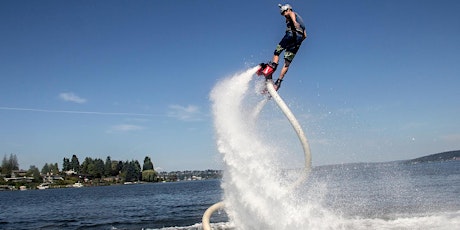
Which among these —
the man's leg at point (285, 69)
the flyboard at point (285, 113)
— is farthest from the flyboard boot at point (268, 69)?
the man's leg at point (285, 69)

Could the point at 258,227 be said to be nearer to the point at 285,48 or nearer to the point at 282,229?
the point at 282,229

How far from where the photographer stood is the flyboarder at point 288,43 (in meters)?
12.3

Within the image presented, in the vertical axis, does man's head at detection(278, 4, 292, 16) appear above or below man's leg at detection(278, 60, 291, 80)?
above

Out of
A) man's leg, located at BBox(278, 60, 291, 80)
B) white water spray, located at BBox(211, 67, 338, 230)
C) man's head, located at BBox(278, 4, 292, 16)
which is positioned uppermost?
man's head, located at BBox(278, 4, 292, 16)

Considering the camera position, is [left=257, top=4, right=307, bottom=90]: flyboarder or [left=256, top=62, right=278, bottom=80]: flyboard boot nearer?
[left=257, top=4, right=307, bottom=90]: flyboarder

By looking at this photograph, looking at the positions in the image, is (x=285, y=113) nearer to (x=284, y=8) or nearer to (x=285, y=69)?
(x=285, y=69)

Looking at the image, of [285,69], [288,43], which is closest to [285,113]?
[285,69]

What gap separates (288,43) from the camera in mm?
12664

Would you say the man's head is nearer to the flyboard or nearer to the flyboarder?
the flyboarder

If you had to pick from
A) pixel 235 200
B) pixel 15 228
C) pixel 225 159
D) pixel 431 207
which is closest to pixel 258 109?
pixel 225 159

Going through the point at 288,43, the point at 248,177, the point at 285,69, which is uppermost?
the point at 288,43

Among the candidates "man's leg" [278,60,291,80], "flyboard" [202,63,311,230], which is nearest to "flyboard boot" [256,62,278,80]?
"flyboard" [202,63,311,230]

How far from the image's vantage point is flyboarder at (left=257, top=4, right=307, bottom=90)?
40.5 ft

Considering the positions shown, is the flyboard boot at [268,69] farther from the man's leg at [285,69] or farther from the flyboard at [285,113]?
the man's leg at [285,69]
